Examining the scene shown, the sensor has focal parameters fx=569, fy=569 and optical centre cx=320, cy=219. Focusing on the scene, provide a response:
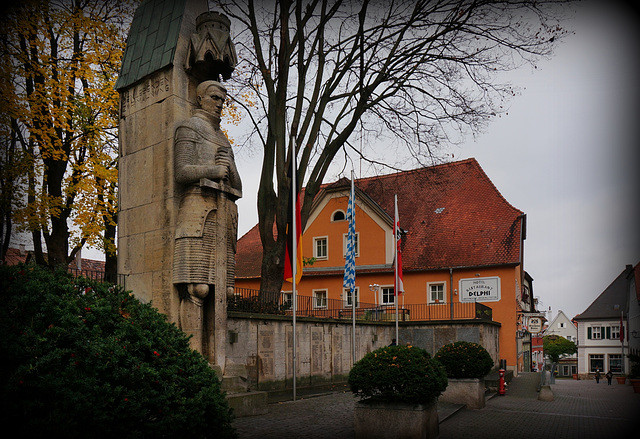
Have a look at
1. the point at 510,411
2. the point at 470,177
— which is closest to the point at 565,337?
the point at 470,177

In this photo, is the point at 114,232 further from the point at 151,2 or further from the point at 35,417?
the point at 35,417

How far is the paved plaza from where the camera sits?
10.0m

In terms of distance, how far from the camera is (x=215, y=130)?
9.37m

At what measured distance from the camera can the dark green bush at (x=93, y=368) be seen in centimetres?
379

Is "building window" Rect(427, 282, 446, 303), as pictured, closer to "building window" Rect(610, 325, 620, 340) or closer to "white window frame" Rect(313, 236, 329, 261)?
"white window frame" Rect(313, 236, 329, 261)

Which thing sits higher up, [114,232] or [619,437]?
[114,232]

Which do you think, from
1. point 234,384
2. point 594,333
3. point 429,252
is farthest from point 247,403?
point 594,333

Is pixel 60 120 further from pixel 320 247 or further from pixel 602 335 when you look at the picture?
pixel 602 335

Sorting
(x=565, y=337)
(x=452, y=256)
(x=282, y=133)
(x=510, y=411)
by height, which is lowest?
(x=565, y=337)

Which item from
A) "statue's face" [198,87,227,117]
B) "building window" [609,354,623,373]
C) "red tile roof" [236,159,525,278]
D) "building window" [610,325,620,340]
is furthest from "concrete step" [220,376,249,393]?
"building window" [609,354,623,373]

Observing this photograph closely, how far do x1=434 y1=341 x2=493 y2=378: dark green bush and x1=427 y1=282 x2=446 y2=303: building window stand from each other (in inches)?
579

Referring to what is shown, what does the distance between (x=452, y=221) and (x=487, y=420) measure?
65.7ft

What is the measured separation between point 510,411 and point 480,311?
39.0 feet

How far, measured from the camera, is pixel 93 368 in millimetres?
4047
